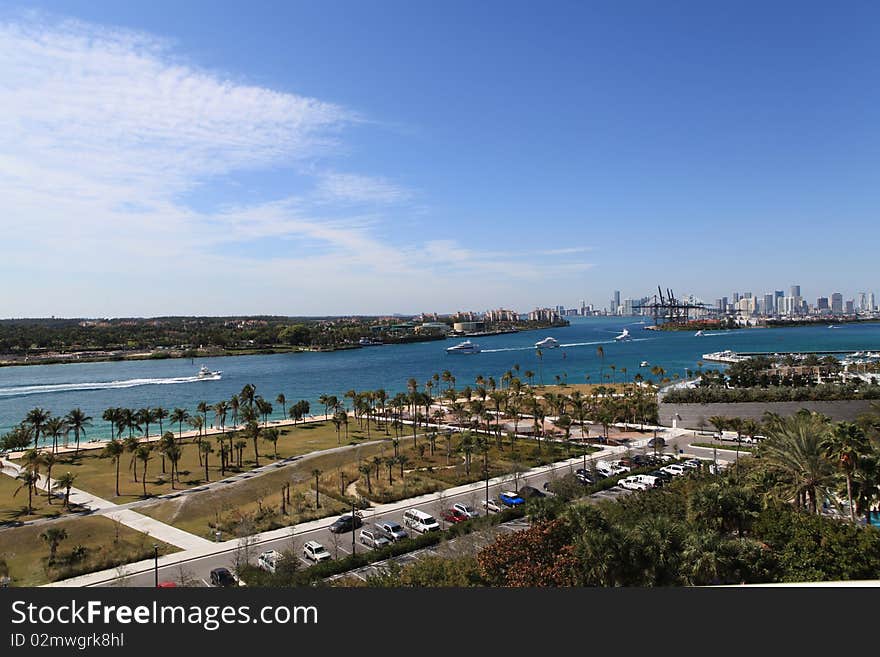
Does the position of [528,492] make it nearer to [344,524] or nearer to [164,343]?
[344,524]

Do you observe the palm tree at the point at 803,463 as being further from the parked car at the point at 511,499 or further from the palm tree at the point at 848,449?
the parked car at the point at 511,499

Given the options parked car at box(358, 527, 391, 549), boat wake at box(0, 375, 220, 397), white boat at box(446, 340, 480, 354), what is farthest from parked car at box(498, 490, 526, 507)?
white boat at box(446, 340, 480, 354)

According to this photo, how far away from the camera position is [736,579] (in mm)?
10273

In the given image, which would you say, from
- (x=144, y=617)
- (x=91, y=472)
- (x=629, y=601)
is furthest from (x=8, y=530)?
(x=629, y=601)

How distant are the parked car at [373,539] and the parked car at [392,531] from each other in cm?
13

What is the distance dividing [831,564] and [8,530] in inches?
918

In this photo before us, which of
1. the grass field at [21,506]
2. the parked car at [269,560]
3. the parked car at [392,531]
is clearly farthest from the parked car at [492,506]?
the grass field at [21,506]

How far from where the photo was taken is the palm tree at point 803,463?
48.0 ft

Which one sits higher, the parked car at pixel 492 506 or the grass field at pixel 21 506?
the parked car at pixel 492 506

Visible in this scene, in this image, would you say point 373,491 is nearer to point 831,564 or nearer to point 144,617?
point 831,564

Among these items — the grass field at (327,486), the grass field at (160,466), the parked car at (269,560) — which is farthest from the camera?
the grass field at (160,466)

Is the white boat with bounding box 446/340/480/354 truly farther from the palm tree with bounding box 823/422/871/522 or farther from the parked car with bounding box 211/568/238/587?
the palm tree with bounding box 823/422/871/522

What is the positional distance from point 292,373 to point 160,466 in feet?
162

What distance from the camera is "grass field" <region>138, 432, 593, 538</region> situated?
19.0 m
